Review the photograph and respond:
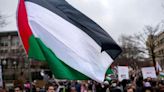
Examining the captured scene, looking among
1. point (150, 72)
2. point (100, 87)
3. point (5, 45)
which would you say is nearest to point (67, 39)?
point (100, 87)

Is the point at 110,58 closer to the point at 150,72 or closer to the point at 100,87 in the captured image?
the point at 100,87

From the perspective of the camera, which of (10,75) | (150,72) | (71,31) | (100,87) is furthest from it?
(10,75)

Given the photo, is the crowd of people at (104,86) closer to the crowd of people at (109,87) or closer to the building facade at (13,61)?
the crowd of people at (109,87)

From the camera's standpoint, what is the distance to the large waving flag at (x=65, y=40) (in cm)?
680

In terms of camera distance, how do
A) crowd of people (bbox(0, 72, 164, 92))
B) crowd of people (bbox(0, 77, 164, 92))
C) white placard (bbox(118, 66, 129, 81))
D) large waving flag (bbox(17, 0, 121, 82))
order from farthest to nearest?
1. white placard (bbox(118, 66, 129, 81))
2. crowd of people (bbox(0, 77, 164, 92))
3. crowd of people (bbox(0, 72, 164, 92))
4. large waving flag (bbox(17, 0, 121, 82))

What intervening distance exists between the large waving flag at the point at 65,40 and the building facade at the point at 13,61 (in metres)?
56.5

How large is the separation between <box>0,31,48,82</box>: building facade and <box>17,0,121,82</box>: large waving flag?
5654cm

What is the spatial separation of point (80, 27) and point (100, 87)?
9.39m

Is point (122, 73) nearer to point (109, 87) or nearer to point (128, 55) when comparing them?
point (109, 87)

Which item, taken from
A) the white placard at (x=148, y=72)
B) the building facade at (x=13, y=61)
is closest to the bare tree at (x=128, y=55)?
the building facade at (x=13, y=61)

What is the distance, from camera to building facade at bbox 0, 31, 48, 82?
73562 millimetres

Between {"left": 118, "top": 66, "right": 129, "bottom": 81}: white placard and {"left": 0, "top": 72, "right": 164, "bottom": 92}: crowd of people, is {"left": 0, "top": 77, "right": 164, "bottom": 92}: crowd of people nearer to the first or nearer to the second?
{"left": 0, "top": 72, "right": 164, "bottom": 92}: crowd of people

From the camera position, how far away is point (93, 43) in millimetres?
7293

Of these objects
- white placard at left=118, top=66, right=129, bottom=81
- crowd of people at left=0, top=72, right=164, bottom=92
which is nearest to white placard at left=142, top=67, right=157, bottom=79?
crowd of people at left=0, top=72, right=164, bottom=92
